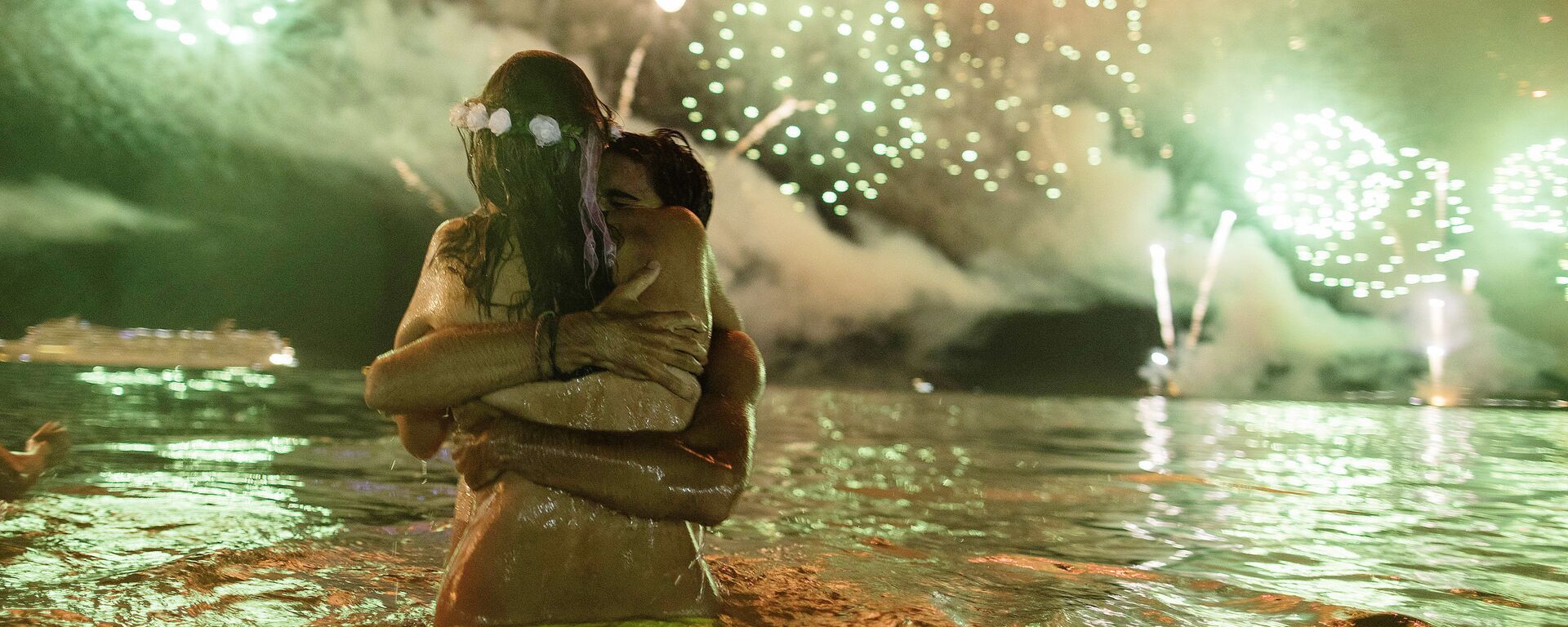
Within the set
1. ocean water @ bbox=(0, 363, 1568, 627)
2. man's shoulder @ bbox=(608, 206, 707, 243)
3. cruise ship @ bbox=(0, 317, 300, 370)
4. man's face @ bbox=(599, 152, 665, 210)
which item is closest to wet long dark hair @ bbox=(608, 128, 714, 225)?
man's face @ bbox=(599, 152, 665, 210)

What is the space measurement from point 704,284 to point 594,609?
2.96 feet

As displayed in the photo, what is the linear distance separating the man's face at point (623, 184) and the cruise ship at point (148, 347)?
447 feet

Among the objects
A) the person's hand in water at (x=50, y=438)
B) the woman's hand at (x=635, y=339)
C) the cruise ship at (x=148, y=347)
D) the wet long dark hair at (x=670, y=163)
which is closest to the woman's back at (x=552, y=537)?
the woman's hand at (x=635, y=339)

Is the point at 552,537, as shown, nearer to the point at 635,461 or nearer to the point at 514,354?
the point at 635,461

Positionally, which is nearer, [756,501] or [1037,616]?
[1037,616]

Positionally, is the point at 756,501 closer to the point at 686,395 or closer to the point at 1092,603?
the point at 1092,603

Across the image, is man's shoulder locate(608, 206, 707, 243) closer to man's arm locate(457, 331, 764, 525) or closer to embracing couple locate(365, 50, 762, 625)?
embracing couple locate(365, 50, 762, 625)

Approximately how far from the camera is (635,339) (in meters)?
A: 2.32

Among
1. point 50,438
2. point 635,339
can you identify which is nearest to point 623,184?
point 635,339

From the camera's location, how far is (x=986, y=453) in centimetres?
1980

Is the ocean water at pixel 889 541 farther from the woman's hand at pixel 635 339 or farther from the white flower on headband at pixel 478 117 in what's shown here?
the white flower on headband at pixel 478 117

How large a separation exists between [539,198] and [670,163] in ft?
2.64

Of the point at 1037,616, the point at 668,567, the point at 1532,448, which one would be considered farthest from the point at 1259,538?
the point at 1532,448

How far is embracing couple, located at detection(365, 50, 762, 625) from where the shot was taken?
7.59ft
